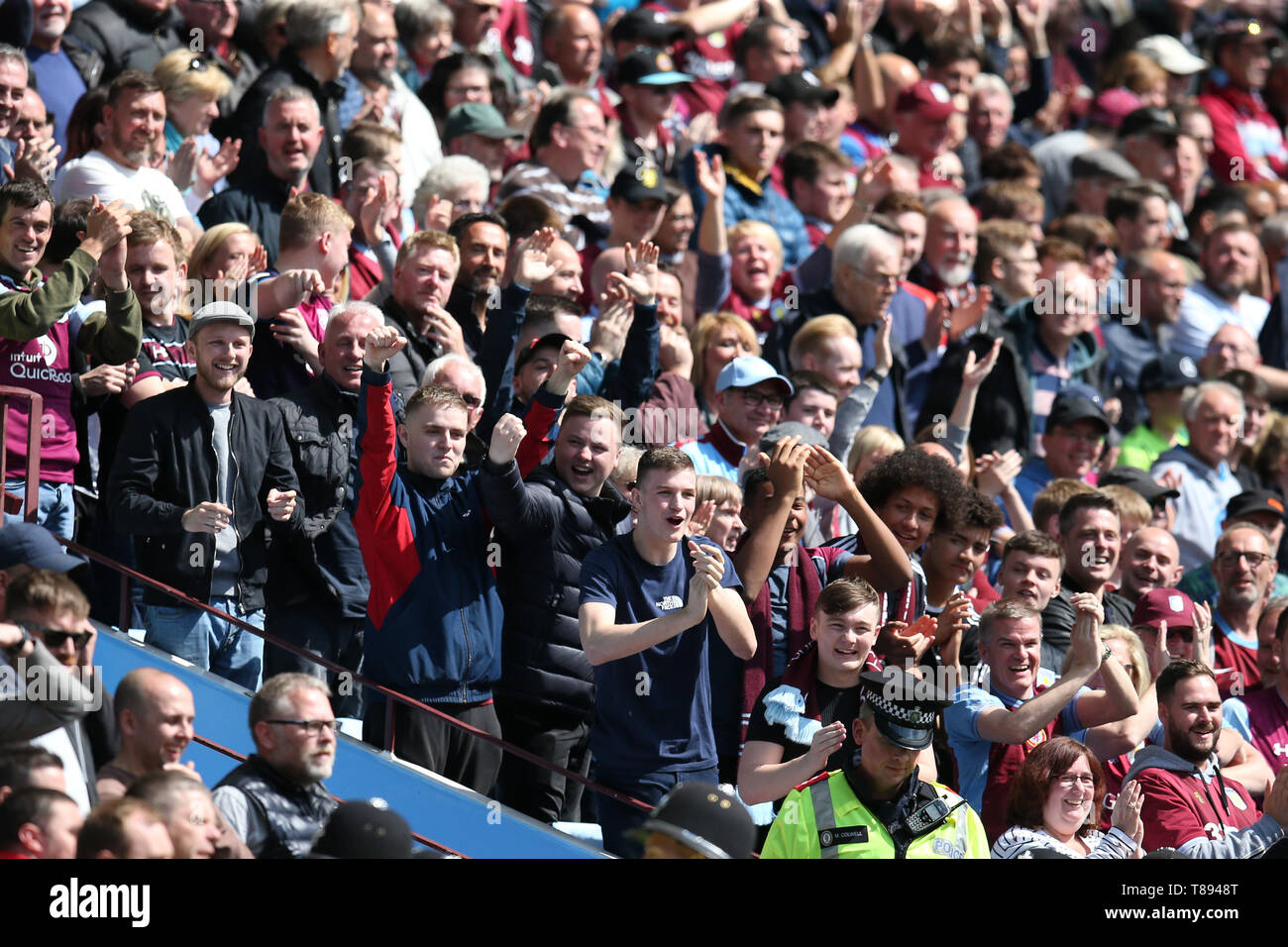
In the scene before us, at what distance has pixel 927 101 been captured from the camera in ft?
47.6

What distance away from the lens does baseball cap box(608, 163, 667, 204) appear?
11.0m

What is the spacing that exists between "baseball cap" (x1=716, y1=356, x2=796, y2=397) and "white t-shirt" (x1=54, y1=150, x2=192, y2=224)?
256cm

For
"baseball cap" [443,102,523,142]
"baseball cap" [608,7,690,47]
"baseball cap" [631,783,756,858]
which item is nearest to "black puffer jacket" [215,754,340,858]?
"baseball cap" [631,783,756,858]

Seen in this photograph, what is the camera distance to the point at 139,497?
7.80 meters

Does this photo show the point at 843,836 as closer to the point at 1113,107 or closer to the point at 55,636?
the point at 55,636

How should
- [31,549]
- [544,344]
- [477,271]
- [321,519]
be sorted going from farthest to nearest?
[477,271], [544,344], [321,519], [31,549]

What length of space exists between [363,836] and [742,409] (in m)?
3.83

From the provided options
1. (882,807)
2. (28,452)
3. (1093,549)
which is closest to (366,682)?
(28,452)

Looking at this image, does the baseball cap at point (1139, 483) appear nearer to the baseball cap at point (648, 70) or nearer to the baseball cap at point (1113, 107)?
the baseball cap at point (648, 70)

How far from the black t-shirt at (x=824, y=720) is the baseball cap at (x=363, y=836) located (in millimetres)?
1646

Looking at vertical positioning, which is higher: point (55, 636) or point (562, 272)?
point (55, 636)

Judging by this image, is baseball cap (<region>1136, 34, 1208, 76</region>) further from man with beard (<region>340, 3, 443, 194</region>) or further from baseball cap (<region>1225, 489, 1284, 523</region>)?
man with beard (<region>340, 3, 443, 194</region>)

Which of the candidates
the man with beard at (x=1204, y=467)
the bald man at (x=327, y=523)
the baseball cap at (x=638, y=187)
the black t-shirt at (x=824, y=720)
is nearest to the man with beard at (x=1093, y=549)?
the man with beard at (x=1204, y=467)

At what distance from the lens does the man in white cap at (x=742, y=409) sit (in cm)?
938
